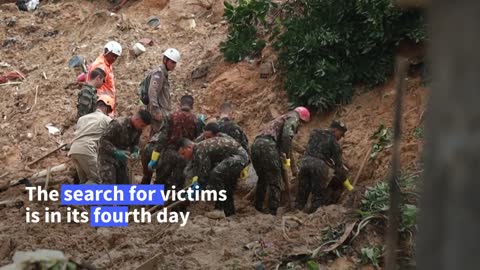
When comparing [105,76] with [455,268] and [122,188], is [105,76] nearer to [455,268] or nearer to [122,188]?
[122,188]

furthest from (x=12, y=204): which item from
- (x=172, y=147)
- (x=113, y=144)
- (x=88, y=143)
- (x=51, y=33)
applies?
(x=51, y=33)

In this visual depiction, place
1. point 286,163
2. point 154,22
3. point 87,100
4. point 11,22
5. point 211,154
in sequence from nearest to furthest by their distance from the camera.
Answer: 1. point 211,154
2. point 286,163
3. point 87,100
4. point 154,22
5. point 11,22

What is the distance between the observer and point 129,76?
14.9 meters

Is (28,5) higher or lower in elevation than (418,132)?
higher

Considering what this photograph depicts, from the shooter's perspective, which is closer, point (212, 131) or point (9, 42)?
point (212, 131)

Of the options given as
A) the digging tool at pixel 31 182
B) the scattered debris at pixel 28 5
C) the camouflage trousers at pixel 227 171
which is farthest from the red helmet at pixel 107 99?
the scattered debris at pixel 28 5

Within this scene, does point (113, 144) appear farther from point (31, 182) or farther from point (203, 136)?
point (31, 182)

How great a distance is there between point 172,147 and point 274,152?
4.34 ft

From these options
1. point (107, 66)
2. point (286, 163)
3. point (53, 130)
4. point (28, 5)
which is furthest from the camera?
point (28, 5)

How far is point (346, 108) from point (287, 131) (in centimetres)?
196

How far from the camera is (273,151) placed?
10.2 m

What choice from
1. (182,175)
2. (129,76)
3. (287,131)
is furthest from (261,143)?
(129,76)

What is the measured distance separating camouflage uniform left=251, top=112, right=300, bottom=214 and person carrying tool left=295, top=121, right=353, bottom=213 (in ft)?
0.96

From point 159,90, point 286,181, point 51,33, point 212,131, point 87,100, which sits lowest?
point 286,181
